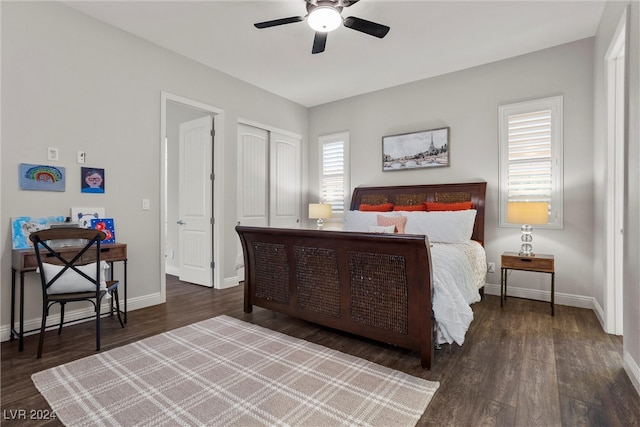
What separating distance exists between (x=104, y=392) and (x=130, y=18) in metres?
3.31

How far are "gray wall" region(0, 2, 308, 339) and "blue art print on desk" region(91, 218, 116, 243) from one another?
0.27 feet

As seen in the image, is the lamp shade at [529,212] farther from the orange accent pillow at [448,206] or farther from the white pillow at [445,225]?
the orange accent pillow at [448,206]

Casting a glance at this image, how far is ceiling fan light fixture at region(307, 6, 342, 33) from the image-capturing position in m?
2.57

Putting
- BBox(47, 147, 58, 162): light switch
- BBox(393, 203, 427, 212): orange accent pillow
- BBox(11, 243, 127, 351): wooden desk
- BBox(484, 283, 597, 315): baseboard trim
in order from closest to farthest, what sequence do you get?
BBox(11, 243, 127, 351): wooden desk
BBox(47, 147, 58, 162): light switch
BBox(484, 283, 597, 315): baseboard trim
BBox(393, 203, 427, 212): orange accent pillow

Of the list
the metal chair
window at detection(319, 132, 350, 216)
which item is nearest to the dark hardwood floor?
the metal chair

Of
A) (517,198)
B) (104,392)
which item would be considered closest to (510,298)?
(517,198)

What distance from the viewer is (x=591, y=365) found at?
2189mm

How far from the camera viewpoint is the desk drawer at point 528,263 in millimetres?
3336

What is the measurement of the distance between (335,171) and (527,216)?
119 inches


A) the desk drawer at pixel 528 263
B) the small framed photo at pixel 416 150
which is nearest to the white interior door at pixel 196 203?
the small framed photo at pixel 416 150

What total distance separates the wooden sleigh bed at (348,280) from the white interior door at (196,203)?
1.48m

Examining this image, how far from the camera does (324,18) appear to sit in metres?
2.62

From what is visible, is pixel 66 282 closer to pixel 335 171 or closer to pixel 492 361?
pixel 492 361

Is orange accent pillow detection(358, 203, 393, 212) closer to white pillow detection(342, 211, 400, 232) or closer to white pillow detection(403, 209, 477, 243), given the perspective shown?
white pillow detection(342, 211, 400, 232)
